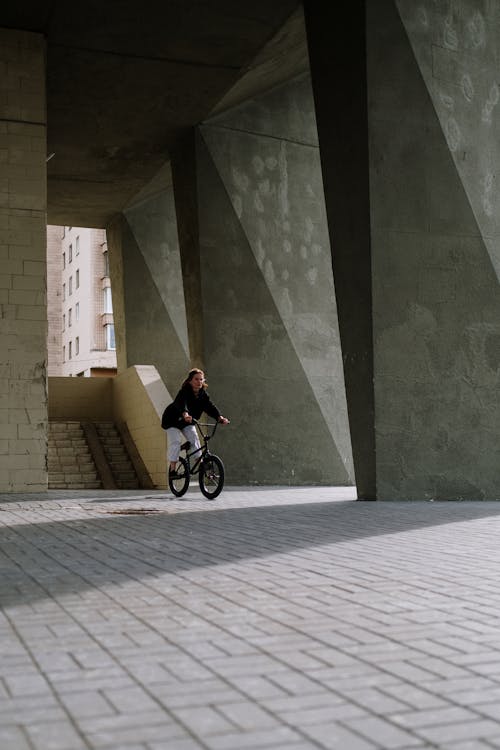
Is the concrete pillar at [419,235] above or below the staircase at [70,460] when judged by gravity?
above

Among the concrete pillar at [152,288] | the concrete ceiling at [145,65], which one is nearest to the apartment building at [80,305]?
the concrete pillar at [152,288]

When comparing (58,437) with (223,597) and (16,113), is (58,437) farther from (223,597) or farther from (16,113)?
(223,597)

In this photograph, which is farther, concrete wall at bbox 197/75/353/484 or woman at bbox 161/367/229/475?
concrete wall at bbox 197/75/353/484

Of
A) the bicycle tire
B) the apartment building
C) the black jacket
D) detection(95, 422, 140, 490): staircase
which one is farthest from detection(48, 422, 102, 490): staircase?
the apartment building

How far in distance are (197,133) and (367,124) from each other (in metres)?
8.38

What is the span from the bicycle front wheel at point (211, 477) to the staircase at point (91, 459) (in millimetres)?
5869

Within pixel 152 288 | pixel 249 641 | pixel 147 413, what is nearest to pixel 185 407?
pixel 147 413

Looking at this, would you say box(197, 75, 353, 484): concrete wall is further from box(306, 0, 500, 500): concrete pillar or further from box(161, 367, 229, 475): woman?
box(306, 0, 500, 500): concrete pillar

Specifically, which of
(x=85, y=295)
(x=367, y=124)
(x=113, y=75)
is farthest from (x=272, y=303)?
(x=85, y=295)

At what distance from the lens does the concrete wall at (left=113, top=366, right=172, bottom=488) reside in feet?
58.7

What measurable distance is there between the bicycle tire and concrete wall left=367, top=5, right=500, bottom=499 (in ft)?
9.21

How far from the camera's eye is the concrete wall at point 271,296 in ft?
60.8

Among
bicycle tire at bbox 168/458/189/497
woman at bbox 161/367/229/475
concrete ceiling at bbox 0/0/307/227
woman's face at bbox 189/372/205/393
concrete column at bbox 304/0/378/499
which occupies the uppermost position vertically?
concrete ceiling at bbox 0/0/307/227

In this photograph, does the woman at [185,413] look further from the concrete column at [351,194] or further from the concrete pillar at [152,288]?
the concrete pillar at [152,288]
